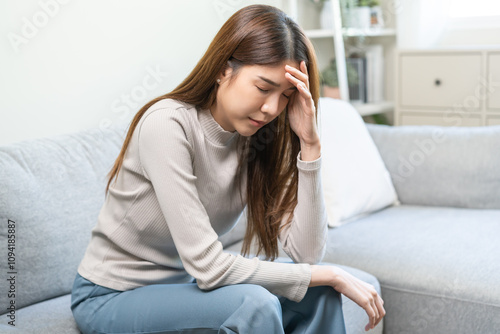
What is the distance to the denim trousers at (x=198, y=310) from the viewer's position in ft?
3.49

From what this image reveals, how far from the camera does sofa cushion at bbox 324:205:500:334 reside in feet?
4.95

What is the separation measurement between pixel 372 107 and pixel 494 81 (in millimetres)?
597

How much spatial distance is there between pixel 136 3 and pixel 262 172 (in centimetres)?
93

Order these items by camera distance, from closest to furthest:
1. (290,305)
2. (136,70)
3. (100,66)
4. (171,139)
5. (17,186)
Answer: (171,139)
(290,305)
(17,186)
(100,66)
(136,70)

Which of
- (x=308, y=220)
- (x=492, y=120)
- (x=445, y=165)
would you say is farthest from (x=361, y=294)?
(x=492, y=120)

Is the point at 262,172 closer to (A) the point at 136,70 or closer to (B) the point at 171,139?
(B) the point at 171,139

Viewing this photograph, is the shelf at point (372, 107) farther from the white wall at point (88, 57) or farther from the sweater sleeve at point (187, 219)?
the sweater sleeve at point (187, 219)

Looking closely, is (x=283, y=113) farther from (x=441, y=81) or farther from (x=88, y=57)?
(x=441, y=81)

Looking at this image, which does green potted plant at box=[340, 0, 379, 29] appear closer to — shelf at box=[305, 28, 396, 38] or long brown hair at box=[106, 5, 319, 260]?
shelf at box=[305, 28, 396, 38]

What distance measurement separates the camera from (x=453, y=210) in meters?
2.07

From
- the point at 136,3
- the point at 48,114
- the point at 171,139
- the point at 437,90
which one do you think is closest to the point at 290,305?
the point at 171,139

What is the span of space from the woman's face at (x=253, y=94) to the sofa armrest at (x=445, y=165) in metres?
1.09

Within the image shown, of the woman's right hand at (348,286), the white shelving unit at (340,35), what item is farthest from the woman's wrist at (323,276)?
the white shelving unit at (340,35)

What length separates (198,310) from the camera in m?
1.10
